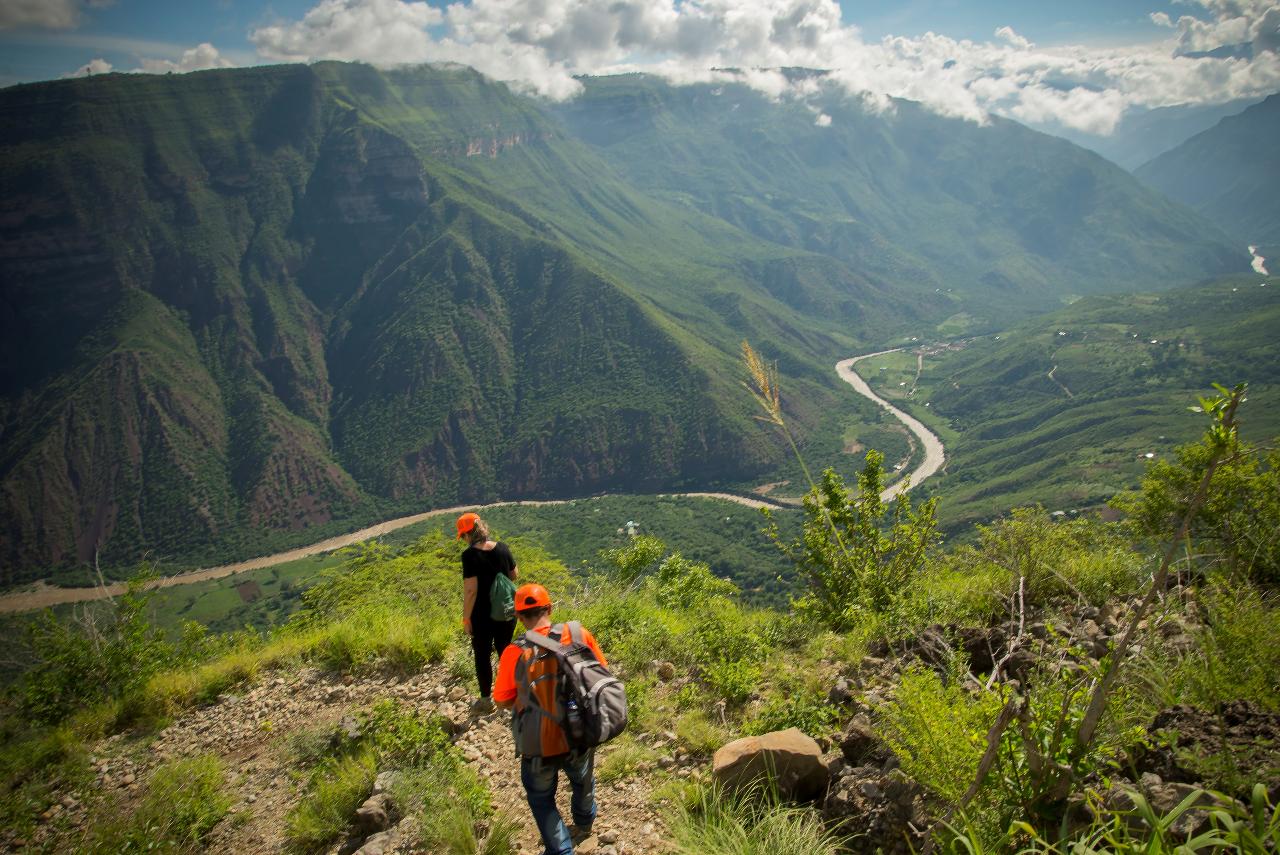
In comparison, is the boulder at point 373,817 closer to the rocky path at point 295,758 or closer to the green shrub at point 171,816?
the rocky path at point 295,758

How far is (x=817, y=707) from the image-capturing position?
6109 mm

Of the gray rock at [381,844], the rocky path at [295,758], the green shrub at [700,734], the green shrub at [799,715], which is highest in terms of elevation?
the green shrub at [799,715]

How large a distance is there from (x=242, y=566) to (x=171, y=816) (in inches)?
4576

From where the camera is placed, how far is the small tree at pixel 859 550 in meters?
8.66

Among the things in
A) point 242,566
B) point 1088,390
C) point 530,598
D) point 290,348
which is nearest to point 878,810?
point 530,598

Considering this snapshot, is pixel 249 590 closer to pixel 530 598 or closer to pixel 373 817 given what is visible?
pixel 373 817

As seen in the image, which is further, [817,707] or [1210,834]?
[817,707]

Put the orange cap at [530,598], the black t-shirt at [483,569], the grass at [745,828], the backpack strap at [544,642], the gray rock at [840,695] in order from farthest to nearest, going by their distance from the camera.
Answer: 1. the black t-shirt at [483,569]
2. the gray rock at [840,695]
3. the orange cap at [530,598]
4. the backpack strap at [544,642]
5. the grass at [745,828]

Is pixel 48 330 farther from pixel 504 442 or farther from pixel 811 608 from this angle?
pixel 811 608

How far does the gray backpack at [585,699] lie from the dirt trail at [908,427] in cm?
8775

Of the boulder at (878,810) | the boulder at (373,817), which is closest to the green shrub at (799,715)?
the boulder at (878,810)

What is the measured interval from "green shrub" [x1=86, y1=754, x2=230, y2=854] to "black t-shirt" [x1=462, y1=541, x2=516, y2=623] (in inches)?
128

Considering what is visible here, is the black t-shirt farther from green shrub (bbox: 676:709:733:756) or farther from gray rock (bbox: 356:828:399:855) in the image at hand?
green shrub (bbox: 676:709:733:756)

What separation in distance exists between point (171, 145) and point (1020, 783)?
238 meters
